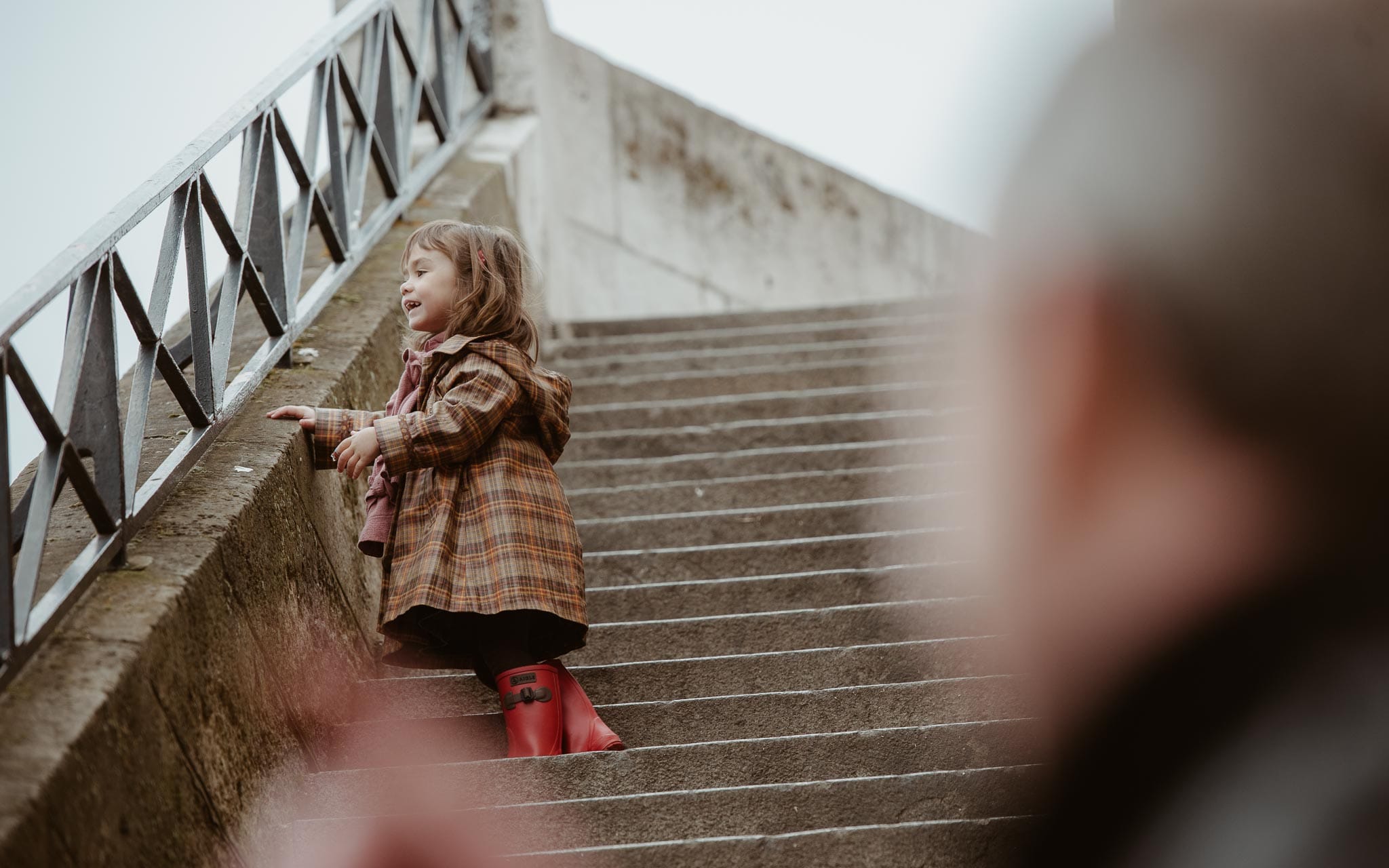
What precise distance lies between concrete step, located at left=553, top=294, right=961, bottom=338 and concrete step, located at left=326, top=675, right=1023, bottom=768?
127 inches

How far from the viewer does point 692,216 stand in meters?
8.09

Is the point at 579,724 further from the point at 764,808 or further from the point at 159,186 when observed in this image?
the point at 159,186

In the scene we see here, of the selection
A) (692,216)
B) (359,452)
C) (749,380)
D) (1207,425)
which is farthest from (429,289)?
(692,216)

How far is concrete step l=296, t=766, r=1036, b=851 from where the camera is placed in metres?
2.22

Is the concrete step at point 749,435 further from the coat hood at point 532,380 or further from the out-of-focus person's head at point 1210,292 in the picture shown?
the out-of-focus person's head at point 1210,292

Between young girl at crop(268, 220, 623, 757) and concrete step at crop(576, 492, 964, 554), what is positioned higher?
young girl at crop(268, 220, 623, 757)

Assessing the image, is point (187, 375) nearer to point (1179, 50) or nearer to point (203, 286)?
point (203, 286)

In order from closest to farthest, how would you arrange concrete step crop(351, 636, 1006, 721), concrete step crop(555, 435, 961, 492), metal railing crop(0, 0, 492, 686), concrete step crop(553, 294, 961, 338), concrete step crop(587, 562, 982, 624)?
metal railing crop(0, 0, 492, 686), concrete step crop(351, 636, 1006, 721), concrete step crop(587, 562, 982, 624), concrete step crop(555, 435, 961, 492), concrete step crop(553, 294, 961, 338)

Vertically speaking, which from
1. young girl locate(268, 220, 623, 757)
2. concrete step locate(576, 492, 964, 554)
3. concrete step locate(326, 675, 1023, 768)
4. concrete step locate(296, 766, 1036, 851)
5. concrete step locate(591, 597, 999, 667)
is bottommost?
concrete step locate(576, 492, 964, 554)

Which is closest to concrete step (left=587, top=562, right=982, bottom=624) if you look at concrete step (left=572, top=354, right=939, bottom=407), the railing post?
concrete step (left=572, top=354, right=939, bottom=407)

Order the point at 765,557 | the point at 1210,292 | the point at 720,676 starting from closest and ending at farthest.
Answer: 1. the point at 1210,292
2. the point at 720,676
3. the point at 765,557

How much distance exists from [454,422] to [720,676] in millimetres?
854

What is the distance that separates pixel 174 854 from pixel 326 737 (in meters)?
0.72

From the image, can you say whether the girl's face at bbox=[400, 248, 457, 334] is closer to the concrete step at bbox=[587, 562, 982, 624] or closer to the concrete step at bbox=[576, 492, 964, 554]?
the concrete step at bbox=[587, 562, 982, 624]
